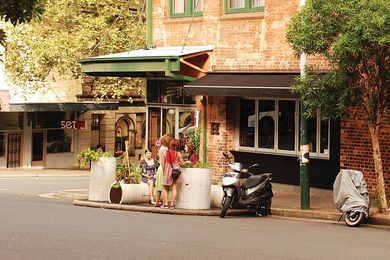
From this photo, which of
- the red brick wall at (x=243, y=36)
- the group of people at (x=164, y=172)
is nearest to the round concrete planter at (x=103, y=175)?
the group of people at (x=164, y=172)

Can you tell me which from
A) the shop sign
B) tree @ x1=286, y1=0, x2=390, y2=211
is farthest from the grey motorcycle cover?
the shop sign

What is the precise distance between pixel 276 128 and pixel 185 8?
4.98m

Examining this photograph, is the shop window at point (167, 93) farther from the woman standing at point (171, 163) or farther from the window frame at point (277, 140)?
the woman standing at point (171, 163)

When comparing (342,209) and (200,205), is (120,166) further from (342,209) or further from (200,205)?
(342,209)

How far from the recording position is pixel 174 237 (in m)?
11.9

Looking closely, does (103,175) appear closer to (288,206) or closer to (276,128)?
(288,206)

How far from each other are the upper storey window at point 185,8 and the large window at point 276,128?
10.3ft

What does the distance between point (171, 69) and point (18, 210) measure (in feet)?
19.0

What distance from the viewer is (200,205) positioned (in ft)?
54.5

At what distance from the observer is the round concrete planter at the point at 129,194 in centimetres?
1777

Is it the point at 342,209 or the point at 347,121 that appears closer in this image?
the point at 342,209

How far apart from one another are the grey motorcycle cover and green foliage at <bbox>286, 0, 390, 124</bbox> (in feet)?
4.30

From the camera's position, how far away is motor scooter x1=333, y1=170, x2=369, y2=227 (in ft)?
44.9

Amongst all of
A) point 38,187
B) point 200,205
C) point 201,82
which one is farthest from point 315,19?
point 38,187
